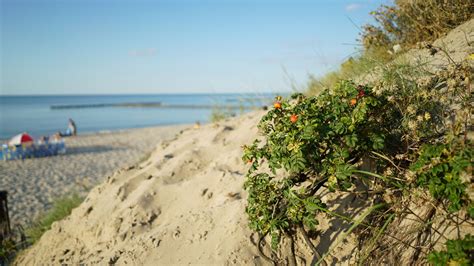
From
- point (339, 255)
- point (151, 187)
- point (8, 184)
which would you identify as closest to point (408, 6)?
point (339, 255)

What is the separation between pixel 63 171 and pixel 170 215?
1004cm

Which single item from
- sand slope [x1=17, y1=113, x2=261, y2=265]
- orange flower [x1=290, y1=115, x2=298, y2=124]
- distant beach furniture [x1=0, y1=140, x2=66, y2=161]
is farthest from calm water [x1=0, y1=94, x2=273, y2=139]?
distant beach furniture [x1=0, y1=140, x2=66, y2=161]

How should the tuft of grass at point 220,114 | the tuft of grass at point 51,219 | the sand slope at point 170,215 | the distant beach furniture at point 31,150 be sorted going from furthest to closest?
the distant beach furniture at point 31,150
the tuft of grass at point 220,114
the tuft of grass at point 51,219
the sand slope at point 170,215

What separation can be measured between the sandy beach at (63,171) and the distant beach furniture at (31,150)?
1.76 feet

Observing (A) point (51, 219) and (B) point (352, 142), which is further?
(A) point (51, 219)

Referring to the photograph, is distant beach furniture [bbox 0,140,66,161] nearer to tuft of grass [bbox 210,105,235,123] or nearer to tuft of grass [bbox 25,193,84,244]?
tuft of grass [bbox 25,193,84,244]

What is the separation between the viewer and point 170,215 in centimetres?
381

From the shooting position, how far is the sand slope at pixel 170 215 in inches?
118

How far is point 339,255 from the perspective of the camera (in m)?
2.55

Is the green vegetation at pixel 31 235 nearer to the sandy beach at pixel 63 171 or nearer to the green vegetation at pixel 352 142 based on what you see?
the sandy beach at pixel 63 171

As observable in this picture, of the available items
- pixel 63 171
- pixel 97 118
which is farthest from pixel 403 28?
pixel 97 118

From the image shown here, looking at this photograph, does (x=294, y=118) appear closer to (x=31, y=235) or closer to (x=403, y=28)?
(x=403, y=28)

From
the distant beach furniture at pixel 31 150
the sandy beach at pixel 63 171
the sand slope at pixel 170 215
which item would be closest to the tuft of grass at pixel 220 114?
the sandy beach at pixel 63 171

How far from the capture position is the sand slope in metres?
2.99
